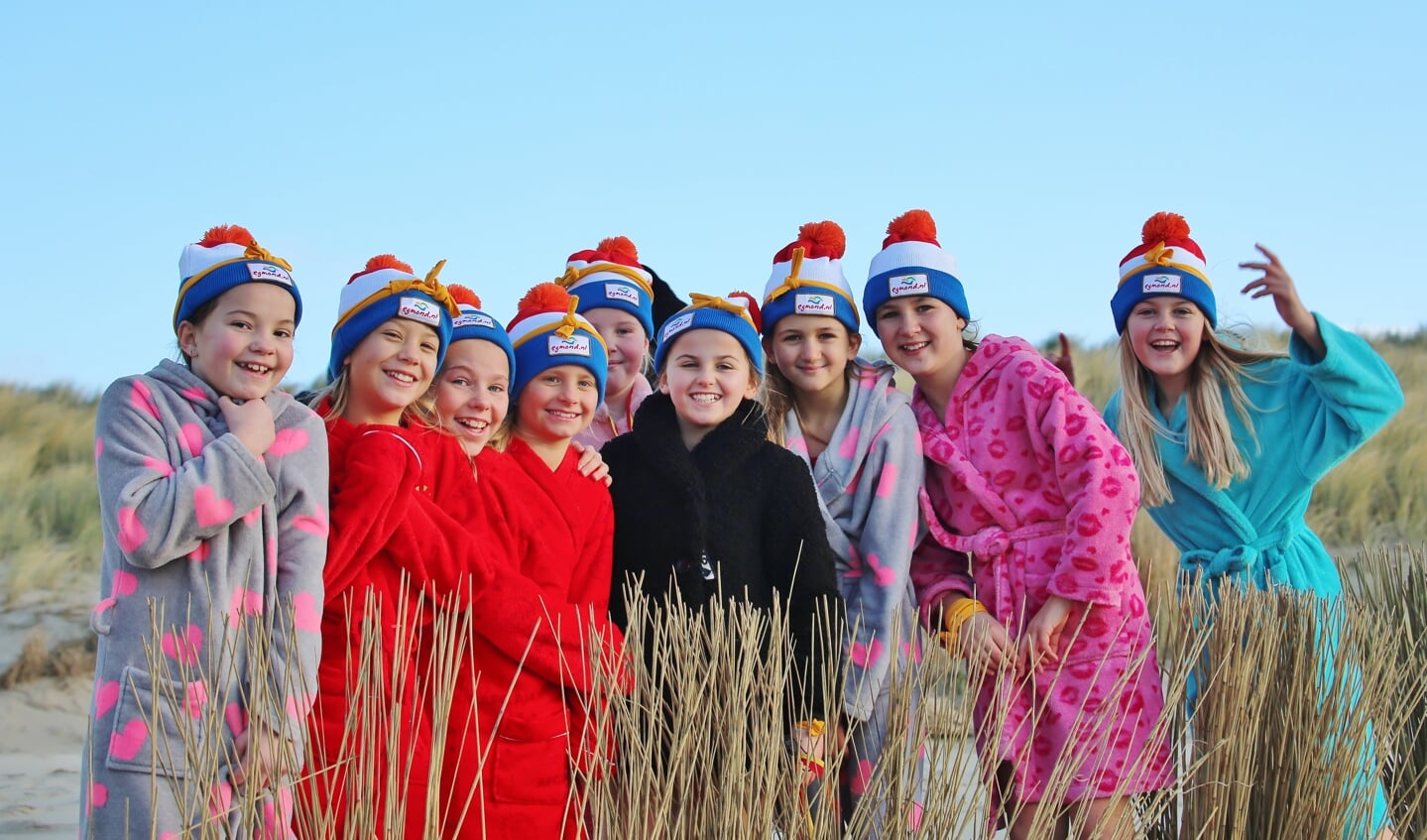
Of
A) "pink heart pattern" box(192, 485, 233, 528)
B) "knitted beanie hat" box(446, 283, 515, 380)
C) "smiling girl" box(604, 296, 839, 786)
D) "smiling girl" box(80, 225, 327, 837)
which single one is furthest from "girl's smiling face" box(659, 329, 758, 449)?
"pink heart pattern" box(192, 485, 233, 528)

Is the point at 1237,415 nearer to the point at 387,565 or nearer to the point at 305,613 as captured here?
the point at 387,565

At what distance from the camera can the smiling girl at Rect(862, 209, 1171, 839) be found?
9.61ft

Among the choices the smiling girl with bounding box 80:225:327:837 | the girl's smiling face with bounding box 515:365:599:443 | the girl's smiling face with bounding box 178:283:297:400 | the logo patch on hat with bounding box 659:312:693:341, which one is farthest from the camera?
the logo patch on hat with bounding box 659:312:693:341

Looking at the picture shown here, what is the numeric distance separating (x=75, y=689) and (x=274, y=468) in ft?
20.8

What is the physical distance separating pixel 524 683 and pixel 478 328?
0.85m

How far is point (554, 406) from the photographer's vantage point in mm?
3025

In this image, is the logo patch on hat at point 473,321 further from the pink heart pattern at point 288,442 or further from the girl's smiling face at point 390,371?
the pink heart pattern at point 288,442

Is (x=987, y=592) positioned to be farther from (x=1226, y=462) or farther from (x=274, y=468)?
(x=274, y=468)

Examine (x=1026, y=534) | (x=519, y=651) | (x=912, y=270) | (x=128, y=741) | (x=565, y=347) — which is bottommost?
(x=128, y=741)

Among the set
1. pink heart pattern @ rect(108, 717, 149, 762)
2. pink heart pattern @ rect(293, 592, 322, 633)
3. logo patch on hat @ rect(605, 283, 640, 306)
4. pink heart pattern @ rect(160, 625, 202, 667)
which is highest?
logo patch on hat @ rect(605, 283, 640, 306)

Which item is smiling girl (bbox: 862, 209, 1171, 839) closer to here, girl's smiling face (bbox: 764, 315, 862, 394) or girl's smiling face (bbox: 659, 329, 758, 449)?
girl's smiling face (bbox: 764, 315, 862, 394)

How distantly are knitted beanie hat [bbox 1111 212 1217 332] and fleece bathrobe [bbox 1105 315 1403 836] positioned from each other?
281 mm

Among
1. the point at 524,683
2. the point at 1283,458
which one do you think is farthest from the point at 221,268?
the point at 1283,458

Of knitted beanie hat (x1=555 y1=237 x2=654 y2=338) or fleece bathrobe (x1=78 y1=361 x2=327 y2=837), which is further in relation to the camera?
knitted beanie hat (x1=555 y1=237 x2=654 y2=338)
